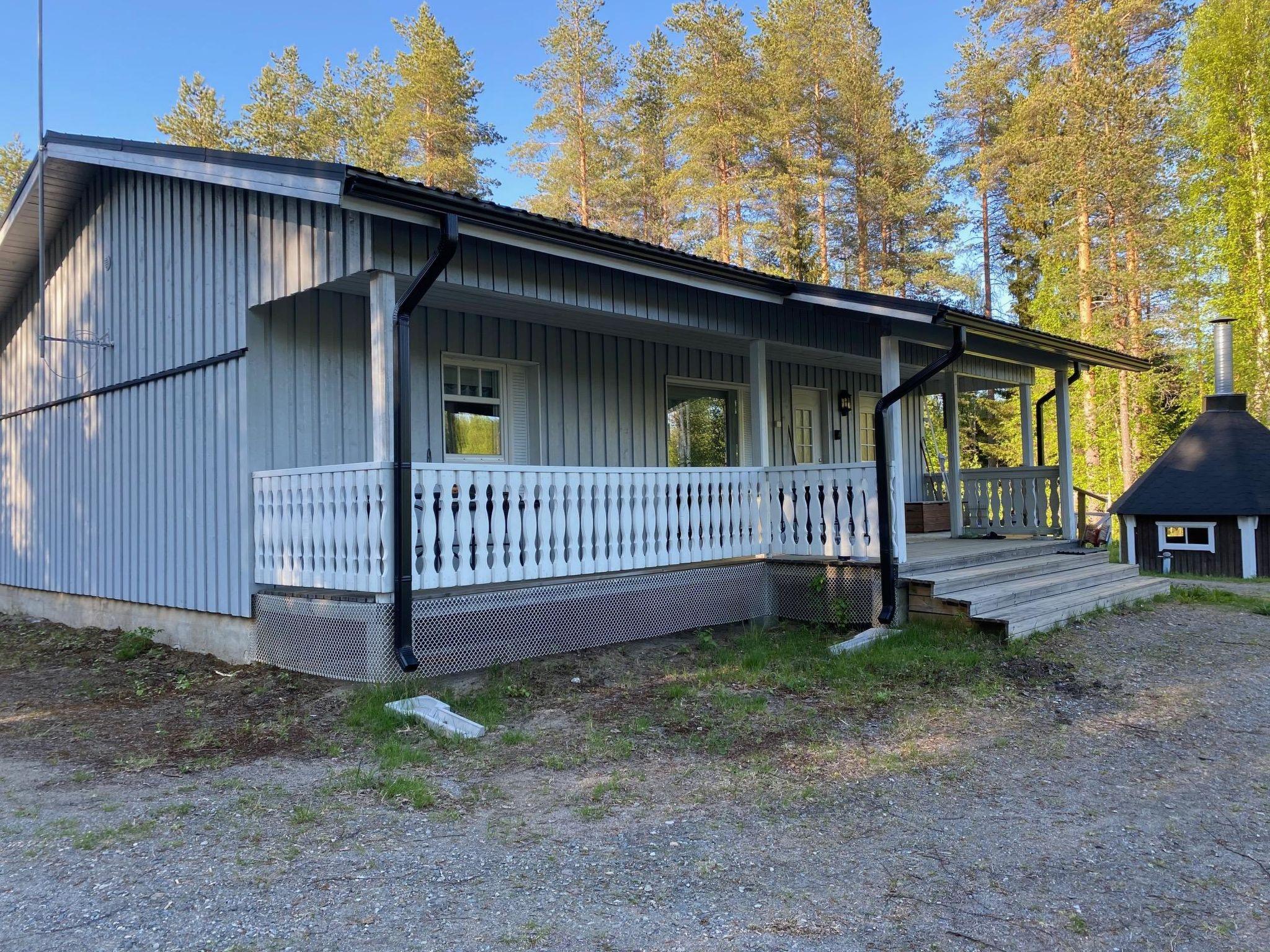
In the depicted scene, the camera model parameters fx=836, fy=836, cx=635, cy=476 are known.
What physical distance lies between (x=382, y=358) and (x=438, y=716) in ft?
7.47

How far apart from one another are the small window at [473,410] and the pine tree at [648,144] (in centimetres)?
1671

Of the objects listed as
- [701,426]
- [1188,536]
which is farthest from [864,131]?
[701,426]

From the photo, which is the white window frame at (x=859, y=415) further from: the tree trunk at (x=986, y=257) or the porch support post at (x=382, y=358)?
the tree trunk at (x=986, y=257)

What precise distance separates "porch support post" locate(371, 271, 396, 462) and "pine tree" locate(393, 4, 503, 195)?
60.8ft

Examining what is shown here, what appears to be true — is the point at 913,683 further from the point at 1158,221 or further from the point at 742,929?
the point at 1158,221

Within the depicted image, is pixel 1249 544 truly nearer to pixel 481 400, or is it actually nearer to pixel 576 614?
pixel 576 614

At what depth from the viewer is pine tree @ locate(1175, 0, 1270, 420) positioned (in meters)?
17.0

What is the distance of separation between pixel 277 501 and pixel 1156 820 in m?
5.49

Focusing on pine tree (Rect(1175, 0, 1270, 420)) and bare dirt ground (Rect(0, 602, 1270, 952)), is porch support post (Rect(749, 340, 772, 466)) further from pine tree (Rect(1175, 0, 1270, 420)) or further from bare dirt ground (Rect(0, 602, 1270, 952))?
pine tree (Rect(1175, 0, 1270, 420))

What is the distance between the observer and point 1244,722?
475cm

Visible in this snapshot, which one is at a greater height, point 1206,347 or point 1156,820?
point 1206,347

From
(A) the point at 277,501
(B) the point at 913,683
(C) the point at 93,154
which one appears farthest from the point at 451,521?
(C) the point at 93,154

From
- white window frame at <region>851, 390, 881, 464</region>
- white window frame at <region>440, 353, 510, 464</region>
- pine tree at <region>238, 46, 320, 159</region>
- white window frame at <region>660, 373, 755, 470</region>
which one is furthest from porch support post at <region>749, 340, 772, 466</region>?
pine tree at <region>238, 46, 320, 159</region>

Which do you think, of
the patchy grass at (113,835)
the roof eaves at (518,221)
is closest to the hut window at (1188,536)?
the roof eaves at (518,221)
